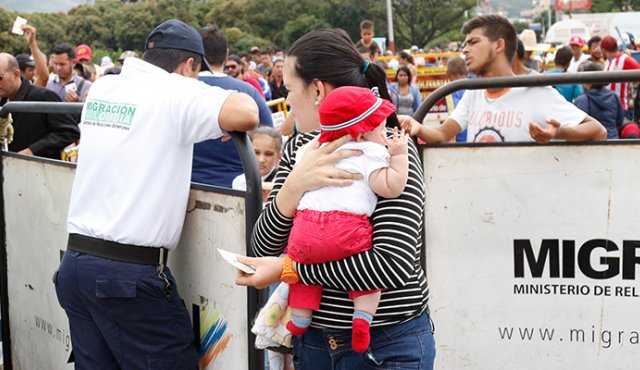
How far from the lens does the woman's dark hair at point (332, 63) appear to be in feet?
9.04

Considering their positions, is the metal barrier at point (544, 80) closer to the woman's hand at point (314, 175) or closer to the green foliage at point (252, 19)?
the woman's hand at point (314, 175)

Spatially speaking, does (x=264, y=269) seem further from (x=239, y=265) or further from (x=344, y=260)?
(x=344, y=260)

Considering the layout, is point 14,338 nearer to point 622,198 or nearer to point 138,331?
point 138,331

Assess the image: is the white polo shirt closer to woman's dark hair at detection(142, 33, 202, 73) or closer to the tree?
woman's dark hair at detection(142, 33, 202, 73)

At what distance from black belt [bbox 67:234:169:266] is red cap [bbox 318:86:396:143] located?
1.34 m

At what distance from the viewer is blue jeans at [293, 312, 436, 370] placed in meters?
2.69

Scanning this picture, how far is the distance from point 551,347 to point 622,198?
718 millimetres

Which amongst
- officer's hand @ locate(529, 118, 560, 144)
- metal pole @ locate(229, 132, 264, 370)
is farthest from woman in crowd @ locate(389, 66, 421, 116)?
metal pole @ locate(229, 132, 264, 370)

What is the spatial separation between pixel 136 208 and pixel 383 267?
4.50ft

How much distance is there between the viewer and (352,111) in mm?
2510

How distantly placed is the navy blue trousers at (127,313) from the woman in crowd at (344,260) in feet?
2.90

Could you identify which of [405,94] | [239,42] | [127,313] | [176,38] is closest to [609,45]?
[405,94]

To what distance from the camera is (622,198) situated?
149 inches

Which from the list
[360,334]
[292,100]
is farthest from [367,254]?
[292,100]
